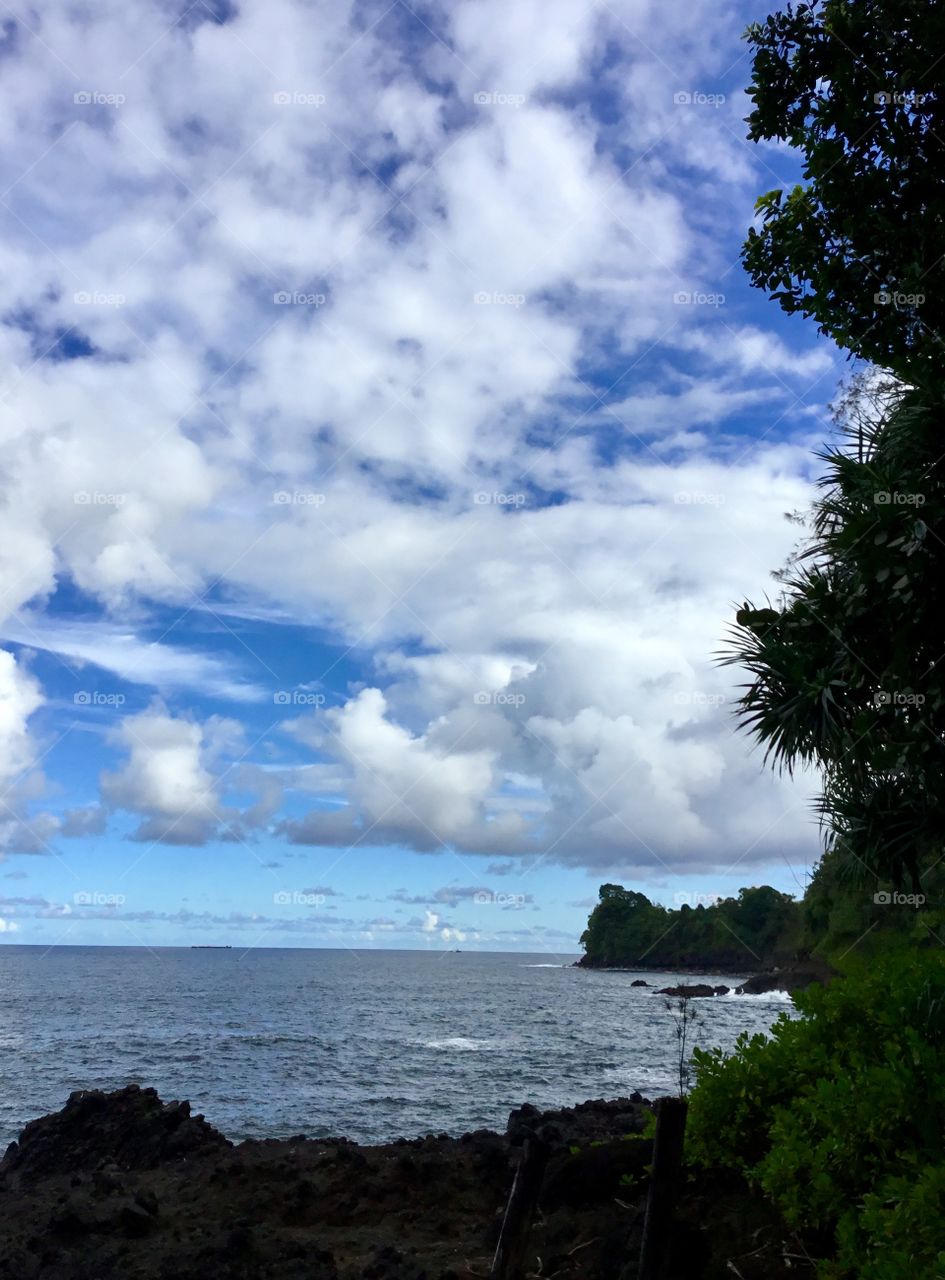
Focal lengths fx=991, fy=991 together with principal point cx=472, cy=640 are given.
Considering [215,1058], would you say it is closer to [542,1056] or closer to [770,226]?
[542,1056]

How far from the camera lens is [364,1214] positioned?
9.12 meters

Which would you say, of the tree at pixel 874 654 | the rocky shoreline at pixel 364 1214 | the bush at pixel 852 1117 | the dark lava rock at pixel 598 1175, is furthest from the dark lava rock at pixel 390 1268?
the tree at pixel 874 654

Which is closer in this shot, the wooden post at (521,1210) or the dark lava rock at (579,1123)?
the wooden post at (521,1210)

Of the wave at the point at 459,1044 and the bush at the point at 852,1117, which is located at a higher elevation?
the bush at the point at 852,1117

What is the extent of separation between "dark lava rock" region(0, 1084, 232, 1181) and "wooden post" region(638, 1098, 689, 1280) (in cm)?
825

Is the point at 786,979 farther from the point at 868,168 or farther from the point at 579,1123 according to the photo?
the point at 868,168

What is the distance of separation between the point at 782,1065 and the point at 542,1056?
33180mm

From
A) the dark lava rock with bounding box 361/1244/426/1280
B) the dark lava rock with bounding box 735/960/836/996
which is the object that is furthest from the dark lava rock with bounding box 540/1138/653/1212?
the dark lava rock with bounding box 735/960/836/996

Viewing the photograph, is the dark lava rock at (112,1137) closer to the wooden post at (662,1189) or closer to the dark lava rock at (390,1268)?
the dark lava rock at (390,1268)

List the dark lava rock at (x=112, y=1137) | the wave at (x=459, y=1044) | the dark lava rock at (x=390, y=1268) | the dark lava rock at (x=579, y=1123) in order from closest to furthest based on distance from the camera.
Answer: the dark lava rock at (x=390, y=1268) < the dark lava rock at (x=579, y=1123) < the dark lava rock at (x=112, y=1137) < the wave at (x=459, y=1044)

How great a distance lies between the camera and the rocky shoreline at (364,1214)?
6.66 m

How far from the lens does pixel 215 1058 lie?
39344 millimetres

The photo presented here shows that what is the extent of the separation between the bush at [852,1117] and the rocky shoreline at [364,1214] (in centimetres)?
41

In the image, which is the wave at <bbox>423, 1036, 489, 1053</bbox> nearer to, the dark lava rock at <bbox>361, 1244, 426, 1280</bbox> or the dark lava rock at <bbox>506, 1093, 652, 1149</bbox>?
the dark lava rock at <bbox>506, 1093, 652, 1149</bbox>
